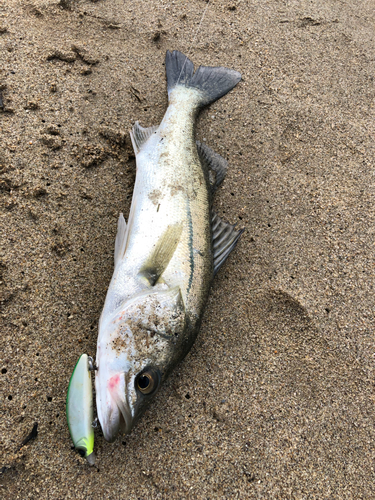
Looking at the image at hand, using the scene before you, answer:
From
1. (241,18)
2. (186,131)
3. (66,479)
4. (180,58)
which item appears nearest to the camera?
(66,479)

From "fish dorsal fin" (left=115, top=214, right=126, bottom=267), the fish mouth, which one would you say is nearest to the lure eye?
the fish mouth

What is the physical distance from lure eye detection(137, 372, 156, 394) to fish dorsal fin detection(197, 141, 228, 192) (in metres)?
1.64

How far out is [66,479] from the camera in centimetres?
184

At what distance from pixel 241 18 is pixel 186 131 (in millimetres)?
2004

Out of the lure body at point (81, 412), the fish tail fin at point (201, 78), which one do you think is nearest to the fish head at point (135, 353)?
the lure body at point (81, 412)

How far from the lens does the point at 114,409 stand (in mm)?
1705

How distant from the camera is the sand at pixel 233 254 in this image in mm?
1976

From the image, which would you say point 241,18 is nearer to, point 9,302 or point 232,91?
point 232,91

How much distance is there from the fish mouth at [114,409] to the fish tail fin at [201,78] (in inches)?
103

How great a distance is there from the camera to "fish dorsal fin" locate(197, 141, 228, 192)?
8.95 ft

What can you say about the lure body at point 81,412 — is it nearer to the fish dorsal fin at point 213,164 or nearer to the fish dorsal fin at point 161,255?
the fish dorsal fin at point 161,255

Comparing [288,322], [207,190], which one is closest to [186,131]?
[207,190]

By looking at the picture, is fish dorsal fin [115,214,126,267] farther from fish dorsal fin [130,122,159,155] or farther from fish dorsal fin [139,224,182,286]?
fish dorsal fin [130,122,159,155]

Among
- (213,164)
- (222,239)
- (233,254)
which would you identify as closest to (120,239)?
(222,239)
